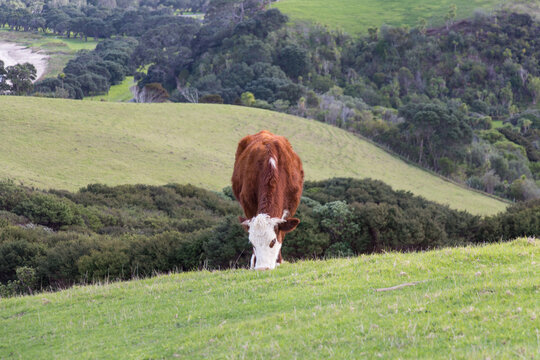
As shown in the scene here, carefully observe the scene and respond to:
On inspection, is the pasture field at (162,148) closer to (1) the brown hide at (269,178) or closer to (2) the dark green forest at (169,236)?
(2) the dark green forest at (169,236)

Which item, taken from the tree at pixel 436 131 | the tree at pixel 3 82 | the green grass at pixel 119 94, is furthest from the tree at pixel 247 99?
the tree at pixel 3 82

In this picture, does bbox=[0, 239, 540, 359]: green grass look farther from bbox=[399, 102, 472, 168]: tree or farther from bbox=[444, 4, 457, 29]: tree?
bbox=[444, 4, 457, 29]: tree

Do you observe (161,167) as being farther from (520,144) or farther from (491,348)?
(520,144)

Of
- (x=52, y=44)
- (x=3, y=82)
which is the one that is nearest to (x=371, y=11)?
(x=52, y=44)

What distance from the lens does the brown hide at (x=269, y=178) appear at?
11.8 m

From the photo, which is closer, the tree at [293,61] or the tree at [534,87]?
the tree at [534,87]

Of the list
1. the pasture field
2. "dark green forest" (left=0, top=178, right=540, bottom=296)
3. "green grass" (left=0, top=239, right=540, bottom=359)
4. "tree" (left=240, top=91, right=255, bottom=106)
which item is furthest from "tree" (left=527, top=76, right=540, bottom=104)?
"green grass" (left=0, top=239, right=540, bottom=359)

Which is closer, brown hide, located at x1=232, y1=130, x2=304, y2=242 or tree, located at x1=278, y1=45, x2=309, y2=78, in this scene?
brown hide, located at x1=232, y1=130, x2=304, y2=242

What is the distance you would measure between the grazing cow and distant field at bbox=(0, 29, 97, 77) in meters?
115

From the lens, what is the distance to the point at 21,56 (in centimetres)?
12550

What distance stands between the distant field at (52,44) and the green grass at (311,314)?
117m

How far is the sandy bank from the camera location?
117 meters

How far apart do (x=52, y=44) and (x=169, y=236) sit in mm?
137726

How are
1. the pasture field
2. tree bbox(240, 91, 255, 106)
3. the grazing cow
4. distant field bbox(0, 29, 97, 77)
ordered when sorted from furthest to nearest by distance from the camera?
distant field bbox(0, 29, 97, 77) < tree bbox(240, 91, 255, 106) < the pasture field < the grazing cow
